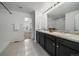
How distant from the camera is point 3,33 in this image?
7.59 metres

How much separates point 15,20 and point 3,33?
134cm

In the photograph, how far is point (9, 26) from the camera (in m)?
7.67

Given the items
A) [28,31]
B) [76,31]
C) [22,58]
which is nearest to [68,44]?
[76,31]

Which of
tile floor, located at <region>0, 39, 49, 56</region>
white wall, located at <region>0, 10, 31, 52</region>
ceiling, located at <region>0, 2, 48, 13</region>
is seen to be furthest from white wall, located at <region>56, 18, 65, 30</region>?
white wall, located at <region>0, 10, 31, 52</region>

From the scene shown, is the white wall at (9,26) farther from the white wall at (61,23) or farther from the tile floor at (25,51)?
the white wall at (61,23)

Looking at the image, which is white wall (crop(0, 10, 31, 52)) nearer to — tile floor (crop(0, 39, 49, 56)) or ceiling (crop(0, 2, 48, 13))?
ceiling (crop(0, 2, 48, 13))

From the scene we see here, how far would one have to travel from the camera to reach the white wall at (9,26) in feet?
24.6

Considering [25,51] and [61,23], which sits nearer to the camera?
[61,23]

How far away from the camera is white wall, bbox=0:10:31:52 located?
7.51 metres

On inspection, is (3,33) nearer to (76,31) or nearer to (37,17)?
(37,17)

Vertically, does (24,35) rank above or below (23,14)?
below

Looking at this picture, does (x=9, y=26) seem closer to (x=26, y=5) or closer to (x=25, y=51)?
(x=26, y=5)

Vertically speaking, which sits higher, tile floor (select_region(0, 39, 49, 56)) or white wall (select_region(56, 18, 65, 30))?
white wall (select_region(56, 18, 65, 30))

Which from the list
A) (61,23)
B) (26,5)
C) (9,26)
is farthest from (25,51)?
(9,26)
